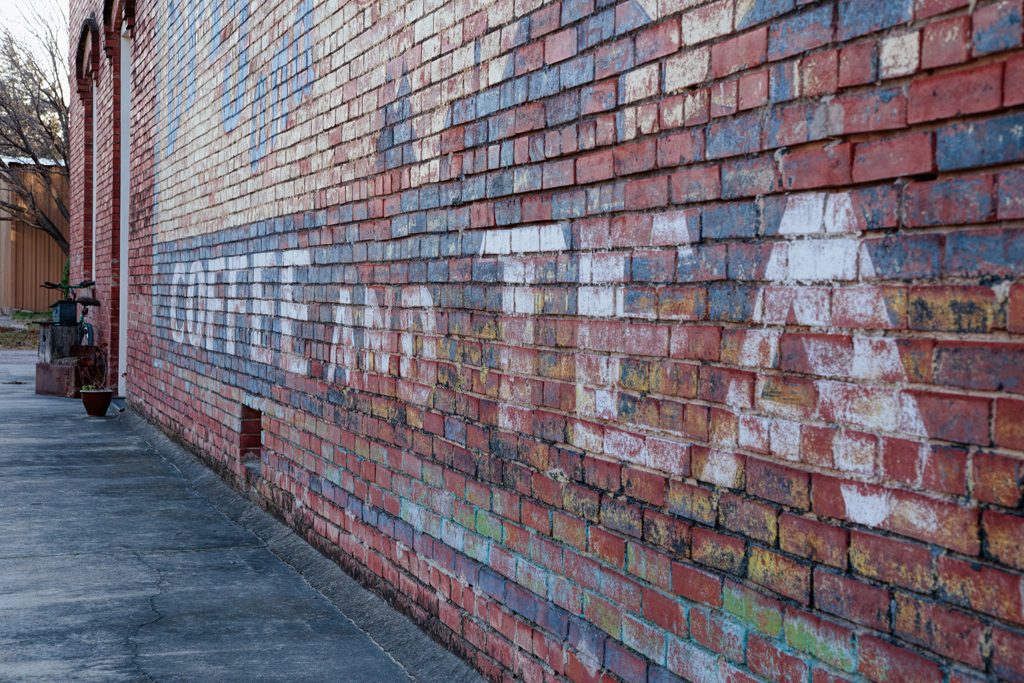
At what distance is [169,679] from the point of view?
3.03 metres

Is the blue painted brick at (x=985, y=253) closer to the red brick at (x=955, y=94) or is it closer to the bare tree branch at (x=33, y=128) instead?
the red brick at (x=955, y=94)

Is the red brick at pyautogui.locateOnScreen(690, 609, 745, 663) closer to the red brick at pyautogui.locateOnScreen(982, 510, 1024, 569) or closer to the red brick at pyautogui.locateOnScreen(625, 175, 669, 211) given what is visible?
the red brick at pyautogui.locateOnScreen(982, 510, 1024, 569)

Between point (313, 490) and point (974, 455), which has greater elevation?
point (974, 455)

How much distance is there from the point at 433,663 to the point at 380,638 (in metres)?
0.41

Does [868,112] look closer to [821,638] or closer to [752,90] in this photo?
[752,90]

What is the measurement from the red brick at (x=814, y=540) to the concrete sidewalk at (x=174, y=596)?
1.54 m

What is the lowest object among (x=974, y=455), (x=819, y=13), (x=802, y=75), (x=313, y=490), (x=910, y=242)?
(x=313, y=490)

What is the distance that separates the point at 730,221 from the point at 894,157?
43 cm

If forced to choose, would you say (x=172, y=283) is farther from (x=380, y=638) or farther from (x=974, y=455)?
(x=974, y=455)

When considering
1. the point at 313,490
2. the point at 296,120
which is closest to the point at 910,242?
the point at 313,490

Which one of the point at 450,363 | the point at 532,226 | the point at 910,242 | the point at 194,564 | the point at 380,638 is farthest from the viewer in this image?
the point at 194,564

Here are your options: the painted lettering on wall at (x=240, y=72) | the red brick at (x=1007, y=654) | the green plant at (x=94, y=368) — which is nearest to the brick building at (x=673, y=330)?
the red brick at (x=1007, y=654)

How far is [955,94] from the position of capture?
58.9 inches

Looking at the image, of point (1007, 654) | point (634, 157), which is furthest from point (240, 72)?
point (1007, 654)
